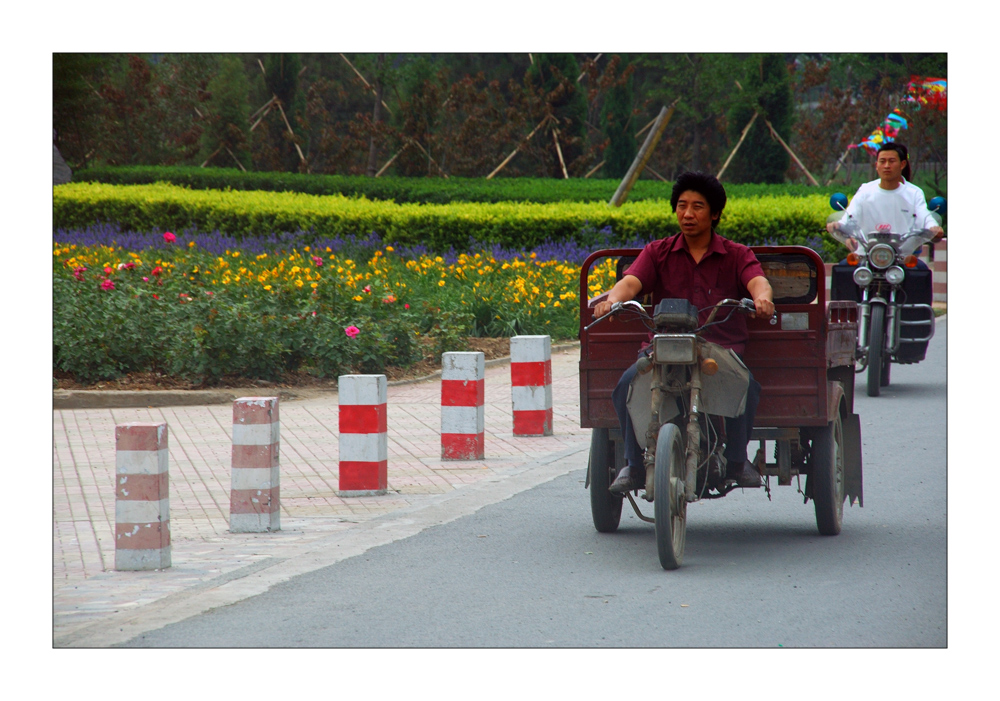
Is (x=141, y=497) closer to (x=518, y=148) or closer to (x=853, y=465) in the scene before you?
(x=853, y=465)

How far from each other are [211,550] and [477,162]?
103 feet

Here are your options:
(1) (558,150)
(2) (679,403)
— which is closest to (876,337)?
(2) (679,403)

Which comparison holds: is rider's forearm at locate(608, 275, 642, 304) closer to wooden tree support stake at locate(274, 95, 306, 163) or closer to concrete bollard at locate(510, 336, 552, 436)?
concrete bollard at locate(510, 336, 552, 436)

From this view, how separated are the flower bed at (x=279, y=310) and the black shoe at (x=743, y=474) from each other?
653 cm

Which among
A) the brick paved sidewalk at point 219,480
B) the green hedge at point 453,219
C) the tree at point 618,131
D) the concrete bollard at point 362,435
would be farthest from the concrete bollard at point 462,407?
the tree at point 618,131

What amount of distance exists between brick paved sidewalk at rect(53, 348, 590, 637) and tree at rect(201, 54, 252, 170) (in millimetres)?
28523

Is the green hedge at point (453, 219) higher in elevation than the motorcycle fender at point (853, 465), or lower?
higher

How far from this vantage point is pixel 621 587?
5.55 m

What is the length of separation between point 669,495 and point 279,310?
8.41 meters

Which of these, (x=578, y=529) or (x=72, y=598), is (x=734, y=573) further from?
(x=72, y=598)

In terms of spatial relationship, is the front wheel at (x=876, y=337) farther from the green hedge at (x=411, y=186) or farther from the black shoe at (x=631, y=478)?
the green hedge at (x=411, y=186)

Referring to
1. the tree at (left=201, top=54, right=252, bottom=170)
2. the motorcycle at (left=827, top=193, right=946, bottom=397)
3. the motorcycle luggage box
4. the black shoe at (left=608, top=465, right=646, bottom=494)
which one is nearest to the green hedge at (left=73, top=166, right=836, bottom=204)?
the tree at (left=201, top=54, right=252, bottom=170)

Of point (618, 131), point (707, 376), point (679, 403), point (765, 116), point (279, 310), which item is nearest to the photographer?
point (707, 376)

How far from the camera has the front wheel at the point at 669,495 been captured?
5.50 meters
